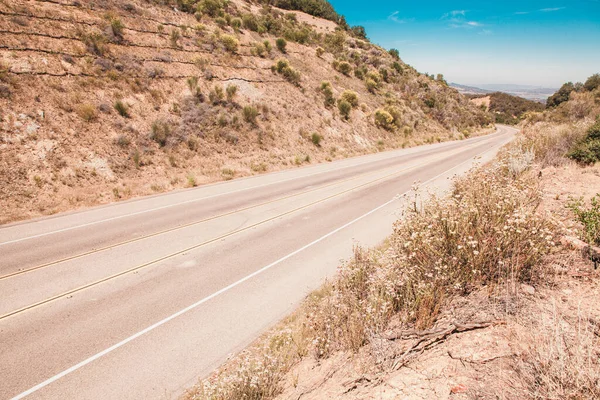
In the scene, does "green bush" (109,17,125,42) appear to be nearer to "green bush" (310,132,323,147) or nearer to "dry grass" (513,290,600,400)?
"green bush" (310,132,323,147)

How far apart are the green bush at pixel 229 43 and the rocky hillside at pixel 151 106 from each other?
11 cm

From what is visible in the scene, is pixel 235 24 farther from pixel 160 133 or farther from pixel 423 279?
pixel 423 279

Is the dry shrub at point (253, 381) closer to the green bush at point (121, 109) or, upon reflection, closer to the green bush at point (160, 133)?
the green bush at point (160, 133)

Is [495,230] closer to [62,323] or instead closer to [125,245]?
[62,323]

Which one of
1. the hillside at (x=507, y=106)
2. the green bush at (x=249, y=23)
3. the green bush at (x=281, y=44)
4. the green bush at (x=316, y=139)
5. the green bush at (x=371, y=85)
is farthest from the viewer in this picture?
the hillside at (x=507, y=106)

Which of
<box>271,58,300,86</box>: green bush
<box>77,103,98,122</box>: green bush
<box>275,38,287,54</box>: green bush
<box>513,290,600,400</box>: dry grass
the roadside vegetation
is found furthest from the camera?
<box>275,38,287,54</box>: green bush

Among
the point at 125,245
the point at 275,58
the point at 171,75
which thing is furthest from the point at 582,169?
the point at 275,58

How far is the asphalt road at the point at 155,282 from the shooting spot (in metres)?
5.27

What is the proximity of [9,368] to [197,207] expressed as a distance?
902 cm

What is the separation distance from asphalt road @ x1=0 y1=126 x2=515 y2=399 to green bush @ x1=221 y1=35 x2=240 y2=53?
24.6m

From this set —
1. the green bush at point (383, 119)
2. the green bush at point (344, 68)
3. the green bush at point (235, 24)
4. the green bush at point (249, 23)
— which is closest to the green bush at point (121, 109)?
the green bush at point (235, 24)

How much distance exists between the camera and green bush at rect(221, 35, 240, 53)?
32781 mm

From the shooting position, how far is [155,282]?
7.75m

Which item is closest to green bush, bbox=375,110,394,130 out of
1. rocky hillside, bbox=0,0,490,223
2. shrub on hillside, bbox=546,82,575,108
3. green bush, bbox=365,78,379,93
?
rocky hillside, bbox=0,0,490,223
